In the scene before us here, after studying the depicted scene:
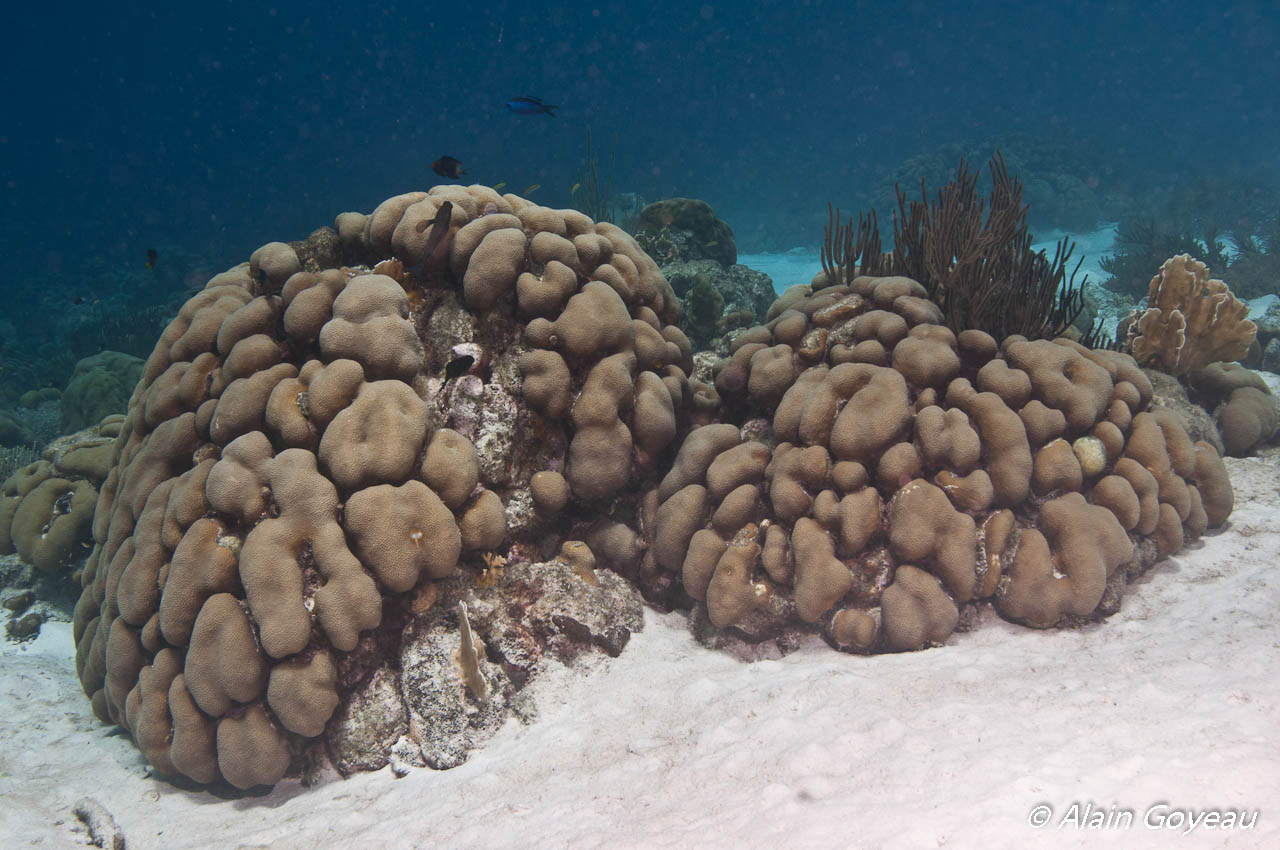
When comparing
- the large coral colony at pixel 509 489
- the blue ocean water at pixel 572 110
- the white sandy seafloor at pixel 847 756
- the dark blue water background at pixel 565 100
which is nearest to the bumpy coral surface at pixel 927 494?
the large coral colony at pixel 509 489

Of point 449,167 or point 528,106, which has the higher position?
point 528,106

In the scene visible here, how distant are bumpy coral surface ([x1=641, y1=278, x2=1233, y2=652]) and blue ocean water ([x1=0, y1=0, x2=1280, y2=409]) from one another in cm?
2618

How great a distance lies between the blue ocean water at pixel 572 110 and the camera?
119 ft

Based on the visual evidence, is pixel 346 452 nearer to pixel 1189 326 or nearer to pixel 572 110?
pixel 1189 326

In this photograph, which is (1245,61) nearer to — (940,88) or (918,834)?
(940,88)

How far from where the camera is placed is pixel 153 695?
140 inches

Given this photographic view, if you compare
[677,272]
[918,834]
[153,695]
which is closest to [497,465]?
[153,695]

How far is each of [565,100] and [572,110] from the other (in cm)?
789

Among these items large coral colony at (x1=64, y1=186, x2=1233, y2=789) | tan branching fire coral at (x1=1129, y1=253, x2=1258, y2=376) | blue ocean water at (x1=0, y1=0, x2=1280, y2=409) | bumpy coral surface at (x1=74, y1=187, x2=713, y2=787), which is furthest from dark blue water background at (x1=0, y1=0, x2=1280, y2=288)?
bumpy coral surface at (x1=74, y1=187, x2=713, y2=787)

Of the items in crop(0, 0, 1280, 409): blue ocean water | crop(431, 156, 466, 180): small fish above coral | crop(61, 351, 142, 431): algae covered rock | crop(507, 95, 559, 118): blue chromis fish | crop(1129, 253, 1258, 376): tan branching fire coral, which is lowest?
crop(1129, 253, 1258, 376): tan branching fire coral

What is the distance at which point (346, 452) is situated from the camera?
350 cm

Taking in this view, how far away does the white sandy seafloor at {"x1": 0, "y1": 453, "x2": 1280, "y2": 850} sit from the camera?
6.64 ft

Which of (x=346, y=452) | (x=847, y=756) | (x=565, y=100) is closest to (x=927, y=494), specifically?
(x=847, y=756)

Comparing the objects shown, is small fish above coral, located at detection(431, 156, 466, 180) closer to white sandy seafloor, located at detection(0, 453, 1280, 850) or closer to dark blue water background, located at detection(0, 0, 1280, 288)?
white sandy seafloor, located at detection(0, 453, 1280, 850)
